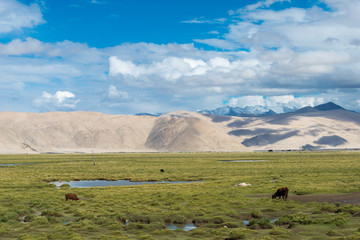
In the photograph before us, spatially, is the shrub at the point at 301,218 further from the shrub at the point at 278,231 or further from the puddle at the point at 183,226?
the puddle at the point at 183,226

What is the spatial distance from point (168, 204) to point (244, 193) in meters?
10.5

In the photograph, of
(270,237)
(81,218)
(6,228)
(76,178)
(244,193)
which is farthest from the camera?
(76,178)

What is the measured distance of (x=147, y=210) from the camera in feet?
107

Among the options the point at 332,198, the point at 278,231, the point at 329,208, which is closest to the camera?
the point at 278,231

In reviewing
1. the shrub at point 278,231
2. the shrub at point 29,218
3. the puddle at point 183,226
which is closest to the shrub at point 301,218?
the shrub at point 278,231

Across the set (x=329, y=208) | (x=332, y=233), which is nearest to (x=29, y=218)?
(x=332, y=233)

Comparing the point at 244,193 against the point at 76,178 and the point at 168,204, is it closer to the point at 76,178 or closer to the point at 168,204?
the point at 168,204

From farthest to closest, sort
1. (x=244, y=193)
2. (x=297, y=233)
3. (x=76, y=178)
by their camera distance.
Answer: (x=76, y=178)
(x=244, y=193)
(x=297, y=233)

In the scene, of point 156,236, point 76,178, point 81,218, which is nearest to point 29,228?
point 81,218

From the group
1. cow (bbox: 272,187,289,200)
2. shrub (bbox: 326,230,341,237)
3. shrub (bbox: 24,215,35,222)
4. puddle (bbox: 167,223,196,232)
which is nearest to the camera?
shrub (bbox: 326,230,341,237)

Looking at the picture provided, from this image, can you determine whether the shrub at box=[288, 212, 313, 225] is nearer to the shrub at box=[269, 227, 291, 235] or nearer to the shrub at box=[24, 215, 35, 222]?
the shrub at box=[269, 227, 291, 235]

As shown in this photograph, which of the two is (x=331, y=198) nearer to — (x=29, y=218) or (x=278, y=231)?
(x=278, y=231)

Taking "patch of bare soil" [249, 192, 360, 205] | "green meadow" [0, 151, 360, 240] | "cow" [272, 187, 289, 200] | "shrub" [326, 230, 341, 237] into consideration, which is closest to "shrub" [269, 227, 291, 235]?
"green meadow" [0, 151, 360, 240]

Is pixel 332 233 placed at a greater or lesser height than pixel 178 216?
greater
